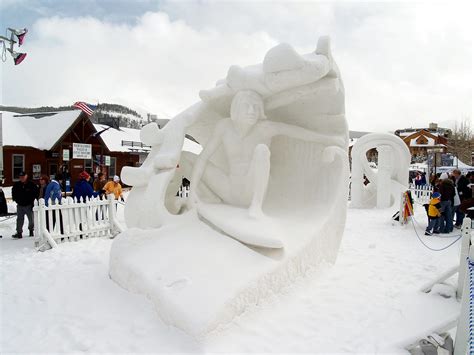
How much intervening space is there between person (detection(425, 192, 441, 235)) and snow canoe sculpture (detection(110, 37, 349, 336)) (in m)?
4.01

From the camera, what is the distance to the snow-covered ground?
2986 millimetres

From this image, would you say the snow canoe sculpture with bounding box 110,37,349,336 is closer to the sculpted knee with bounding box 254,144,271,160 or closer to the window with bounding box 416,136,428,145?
A: the sculpted knee with bounding box 254,144,271,160

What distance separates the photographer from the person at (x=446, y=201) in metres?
7.76

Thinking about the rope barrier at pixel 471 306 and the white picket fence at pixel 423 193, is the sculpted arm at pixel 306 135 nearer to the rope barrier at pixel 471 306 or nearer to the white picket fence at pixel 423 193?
the rope barrier at pixel 471 306

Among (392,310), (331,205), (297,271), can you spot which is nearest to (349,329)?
(392,310)

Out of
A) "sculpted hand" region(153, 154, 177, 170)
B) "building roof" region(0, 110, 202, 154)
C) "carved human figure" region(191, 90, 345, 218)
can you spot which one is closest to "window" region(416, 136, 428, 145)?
"building roof" region(0, 110, 202, 154)

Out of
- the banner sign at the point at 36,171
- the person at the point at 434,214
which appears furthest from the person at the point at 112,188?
the banner sign at the point at 36,171

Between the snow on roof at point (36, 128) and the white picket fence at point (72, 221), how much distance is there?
13.1 metres

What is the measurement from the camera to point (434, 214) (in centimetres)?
779

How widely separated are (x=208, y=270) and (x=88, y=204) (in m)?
4.86

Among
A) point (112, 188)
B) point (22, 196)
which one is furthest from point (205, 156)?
point (112, 188)

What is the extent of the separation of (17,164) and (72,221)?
14360mm

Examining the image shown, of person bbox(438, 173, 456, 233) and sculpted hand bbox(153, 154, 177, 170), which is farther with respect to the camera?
person bbox(438, 173, 456, 233)

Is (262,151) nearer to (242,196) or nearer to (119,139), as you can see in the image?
(242,196)
